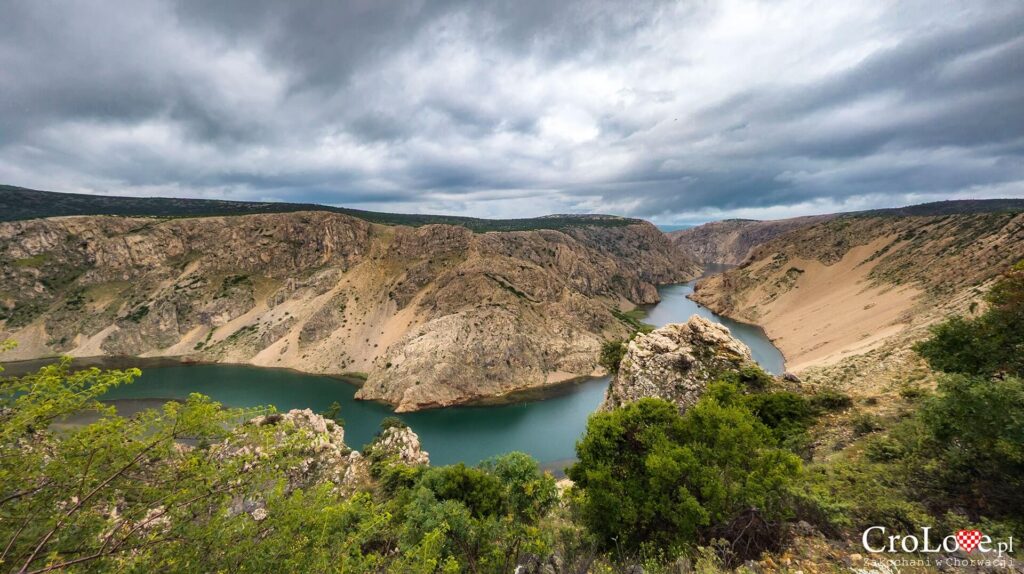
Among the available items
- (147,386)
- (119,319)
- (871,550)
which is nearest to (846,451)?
(871,550)

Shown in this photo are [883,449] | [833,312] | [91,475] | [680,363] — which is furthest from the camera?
[833,312]

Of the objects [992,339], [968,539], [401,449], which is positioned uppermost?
[992,339]

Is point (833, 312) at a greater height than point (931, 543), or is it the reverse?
point (931, 543)

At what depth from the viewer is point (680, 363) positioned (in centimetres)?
3005

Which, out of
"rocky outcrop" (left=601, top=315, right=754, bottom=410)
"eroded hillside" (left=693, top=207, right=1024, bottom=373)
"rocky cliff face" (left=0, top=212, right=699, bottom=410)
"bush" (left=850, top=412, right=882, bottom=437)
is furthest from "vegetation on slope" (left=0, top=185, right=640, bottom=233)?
"bush" (left=850, top=412, right=882, bottom=437)

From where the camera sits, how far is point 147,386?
265 ft

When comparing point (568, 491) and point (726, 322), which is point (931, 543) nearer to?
point (568, 491)

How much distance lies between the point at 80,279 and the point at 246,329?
5807cm

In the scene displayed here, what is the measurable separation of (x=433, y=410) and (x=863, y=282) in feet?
367

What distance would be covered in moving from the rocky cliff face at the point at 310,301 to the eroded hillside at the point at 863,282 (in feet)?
151

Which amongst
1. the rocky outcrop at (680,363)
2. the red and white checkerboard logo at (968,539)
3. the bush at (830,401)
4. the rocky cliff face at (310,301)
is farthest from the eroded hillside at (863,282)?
the rocky cliff face at (310,301)

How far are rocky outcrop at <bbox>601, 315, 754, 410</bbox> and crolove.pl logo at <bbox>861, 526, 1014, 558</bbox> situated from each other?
717 inches

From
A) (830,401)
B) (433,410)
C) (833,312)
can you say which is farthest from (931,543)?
(833,312)

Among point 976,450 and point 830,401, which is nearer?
point 976,450
